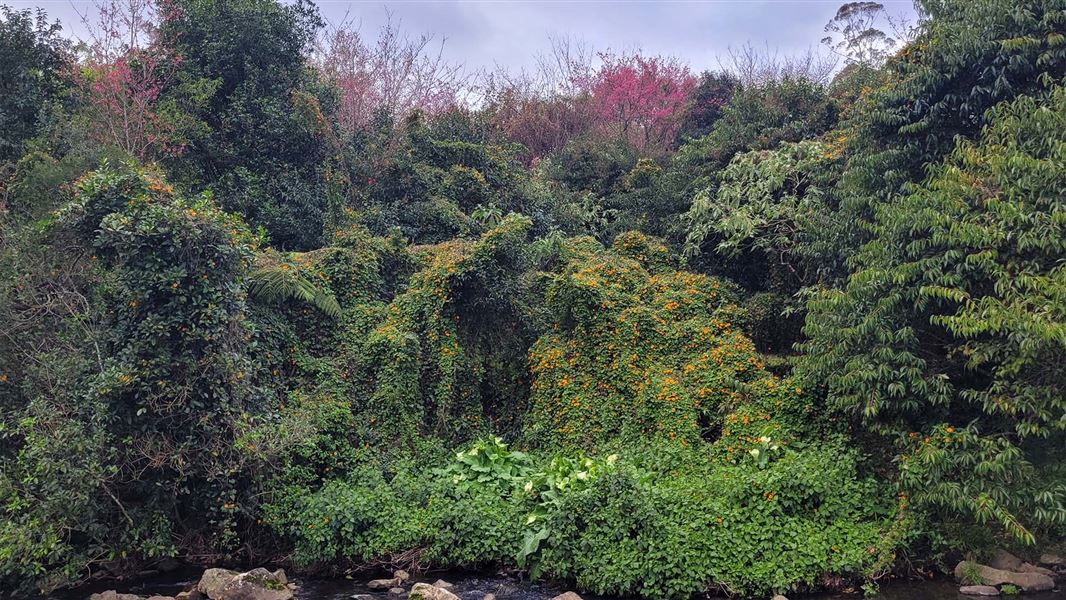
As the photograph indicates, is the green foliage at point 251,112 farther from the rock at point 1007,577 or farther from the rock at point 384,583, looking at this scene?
the rock at point 1007,577

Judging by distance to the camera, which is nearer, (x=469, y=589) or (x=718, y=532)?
(x=718, y=532)

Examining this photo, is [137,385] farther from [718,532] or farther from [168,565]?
[718,532]

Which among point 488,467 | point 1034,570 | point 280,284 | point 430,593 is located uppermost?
point 280,284

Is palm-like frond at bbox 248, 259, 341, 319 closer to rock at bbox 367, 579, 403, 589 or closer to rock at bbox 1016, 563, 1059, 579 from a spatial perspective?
rock at bbox 367, 579, 403, 589

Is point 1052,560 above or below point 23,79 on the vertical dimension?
below

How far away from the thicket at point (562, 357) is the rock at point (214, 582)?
3.07 ft

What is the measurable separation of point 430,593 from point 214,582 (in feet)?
9.85

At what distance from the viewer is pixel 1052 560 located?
1040 centimetres

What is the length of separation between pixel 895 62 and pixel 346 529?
11048 mm

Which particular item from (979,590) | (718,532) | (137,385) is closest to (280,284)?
(137,385)

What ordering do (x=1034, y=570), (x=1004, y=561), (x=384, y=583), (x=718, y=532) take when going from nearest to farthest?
(x=718, y=532) < (x=1034, y=570) < (x=1004, y=561) < (x=384, y=583)

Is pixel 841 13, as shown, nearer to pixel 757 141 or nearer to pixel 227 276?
pixel 757 141

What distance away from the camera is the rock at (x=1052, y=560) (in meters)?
10.4

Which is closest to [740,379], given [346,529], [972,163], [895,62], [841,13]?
[972,163]
